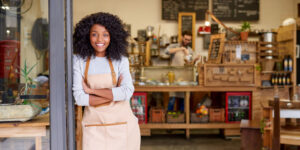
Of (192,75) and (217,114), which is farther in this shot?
(192,75)

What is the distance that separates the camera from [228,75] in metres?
5.20

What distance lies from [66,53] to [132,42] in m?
4.30

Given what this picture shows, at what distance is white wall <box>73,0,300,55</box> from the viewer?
7.29 metres

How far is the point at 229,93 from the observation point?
523 cm

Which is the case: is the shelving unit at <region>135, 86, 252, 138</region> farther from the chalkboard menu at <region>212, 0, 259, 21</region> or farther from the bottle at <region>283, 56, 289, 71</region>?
the chalkboard menu at <region>212, 0, 259, 21</region>

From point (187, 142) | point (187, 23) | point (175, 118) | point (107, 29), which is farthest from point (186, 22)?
point (107, 29)

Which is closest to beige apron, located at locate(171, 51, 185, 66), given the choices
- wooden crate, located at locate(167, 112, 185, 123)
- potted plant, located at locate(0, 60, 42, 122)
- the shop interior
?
the shop interior

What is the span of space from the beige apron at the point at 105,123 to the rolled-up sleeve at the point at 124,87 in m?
0.06

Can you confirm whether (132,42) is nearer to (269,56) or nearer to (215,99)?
(215,99)

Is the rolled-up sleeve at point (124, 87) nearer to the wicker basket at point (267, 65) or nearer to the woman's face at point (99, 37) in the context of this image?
the woman's face at point (99, 37)

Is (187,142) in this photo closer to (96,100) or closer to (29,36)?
(96,100)

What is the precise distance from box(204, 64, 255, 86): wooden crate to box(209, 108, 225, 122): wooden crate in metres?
0.46

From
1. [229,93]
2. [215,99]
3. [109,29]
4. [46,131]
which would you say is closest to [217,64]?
[229,93]

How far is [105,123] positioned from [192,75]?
3585 mm
